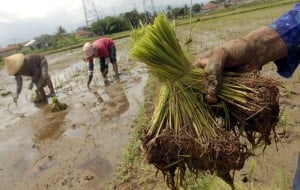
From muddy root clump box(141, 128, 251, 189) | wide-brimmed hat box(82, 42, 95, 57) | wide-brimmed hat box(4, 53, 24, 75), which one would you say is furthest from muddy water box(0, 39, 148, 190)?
muddy root clump box(141, 128, 251, 189)

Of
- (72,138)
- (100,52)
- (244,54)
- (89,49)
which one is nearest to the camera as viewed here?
(244,54)

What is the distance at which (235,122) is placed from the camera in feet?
6.06

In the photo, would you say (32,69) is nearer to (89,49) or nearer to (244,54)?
(89,49)

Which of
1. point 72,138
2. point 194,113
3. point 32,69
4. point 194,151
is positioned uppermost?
point 194,113

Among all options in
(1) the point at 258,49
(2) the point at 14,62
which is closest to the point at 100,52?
(2) the point at 14,62

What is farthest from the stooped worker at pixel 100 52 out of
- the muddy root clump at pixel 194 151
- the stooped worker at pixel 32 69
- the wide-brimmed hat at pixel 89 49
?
the muddy root clump at pixel 194 151

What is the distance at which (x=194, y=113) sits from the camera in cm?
180

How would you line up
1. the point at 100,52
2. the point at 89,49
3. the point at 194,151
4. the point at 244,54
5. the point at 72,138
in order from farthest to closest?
the point at 100,52, the point at 89,49, the point at 72,138, the point at 244,54, the point at 194,151

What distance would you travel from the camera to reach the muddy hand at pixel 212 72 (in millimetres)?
1733

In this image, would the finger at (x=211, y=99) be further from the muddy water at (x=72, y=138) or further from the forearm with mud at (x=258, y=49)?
the muddy water at (x=72, y=138)

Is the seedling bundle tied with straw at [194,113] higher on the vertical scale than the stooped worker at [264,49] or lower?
lower

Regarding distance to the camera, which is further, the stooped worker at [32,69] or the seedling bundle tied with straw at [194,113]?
the stooped worker at [32,69]

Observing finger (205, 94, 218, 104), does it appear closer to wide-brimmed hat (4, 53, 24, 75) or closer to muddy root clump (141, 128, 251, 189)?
muddy root clump (141, 128, 251, 189)

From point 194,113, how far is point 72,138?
472 centimetres
